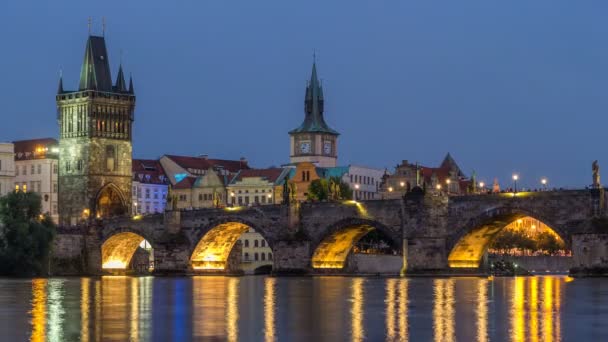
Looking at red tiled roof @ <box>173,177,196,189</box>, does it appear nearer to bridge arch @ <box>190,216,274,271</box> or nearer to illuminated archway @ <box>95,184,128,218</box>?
illuminated archway @ <box>95,184,128,218</box>

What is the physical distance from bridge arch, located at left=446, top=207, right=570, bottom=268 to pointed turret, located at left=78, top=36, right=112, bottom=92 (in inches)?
2245

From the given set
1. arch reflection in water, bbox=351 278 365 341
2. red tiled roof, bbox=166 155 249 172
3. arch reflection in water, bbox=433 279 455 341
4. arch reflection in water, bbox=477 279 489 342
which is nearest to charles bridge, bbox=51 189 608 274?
arch reflection in water, bbox=477 279 489 342

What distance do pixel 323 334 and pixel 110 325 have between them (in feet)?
23.9

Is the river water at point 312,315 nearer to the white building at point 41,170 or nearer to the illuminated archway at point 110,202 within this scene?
the illuminated archway at point 110,202

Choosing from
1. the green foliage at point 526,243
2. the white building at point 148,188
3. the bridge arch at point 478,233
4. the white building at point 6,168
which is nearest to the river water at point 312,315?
the bridge arch at point 478,233

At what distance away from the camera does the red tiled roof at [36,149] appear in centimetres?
15075

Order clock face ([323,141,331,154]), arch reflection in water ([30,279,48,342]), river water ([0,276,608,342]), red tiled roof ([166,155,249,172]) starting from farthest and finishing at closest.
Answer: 1. clock face ([323,141,331,154])
2. red tiled roof ([166,155,249,172])
3. river water ([0,276,608,342])
4. arch reflection in water ([30,279,48,342])

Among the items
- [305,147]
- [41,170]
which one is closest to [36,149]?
[41,170]

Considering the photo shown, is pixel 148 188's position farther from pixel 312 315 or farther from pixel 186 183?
pixel 312 315

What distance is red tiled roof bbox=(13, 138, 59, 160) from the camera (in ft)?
495

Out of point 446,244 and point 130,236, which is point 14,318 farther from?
point 130,236

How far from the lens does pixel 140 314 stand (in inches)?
1919

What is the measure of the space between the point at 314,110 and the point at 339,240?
269 ft

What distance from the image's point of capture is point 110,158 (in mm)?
141125
